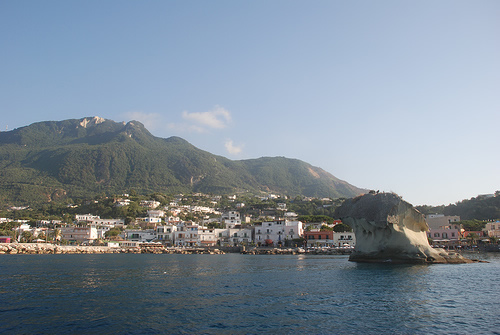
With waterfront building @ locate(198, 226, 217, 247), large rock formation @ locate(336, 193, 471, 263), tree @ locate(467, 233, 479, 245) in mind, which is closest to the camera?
large rock formation @ locate(336, 193, 471, 263)

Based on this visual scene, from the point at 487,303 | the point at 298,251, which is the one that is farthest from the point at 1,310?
the point at 298,251

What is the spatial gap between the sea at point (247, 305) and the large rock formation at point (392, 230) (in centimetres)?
1082

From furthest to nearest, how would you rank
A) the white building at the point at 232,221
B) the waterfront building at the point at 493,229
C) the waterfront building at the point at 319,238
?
the white building at the point at 232,221
the waterfront building at the point at 493,229
the waterfront building at the point at 319,238

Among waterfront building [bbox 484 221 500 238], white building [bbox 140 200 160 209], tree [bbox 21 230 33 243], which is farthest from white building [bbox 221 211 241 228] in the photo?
waterfront building [bbox 484 221 500 238]

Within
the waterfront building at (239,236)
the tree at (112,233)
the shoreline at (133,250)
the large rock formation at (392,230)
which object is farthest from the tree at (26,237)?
the large rock formation at (392,230)

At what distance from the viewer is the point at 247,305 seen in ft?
55.5

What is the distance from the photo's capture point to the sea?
13.1 meters

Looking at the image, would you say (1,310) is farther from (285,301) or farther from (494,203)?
(494,203)

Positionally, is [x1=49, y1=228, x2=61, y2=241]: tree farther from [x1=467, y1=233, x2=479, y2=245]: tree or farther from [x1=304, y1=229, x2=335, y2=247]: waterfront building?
[x1=467, y1=233, x2=479, y2=245]: tree

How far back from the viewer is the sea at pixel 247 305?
13.1 metres

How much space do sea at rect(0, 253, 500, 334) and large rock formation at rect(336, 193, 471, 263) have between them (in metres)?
10.8

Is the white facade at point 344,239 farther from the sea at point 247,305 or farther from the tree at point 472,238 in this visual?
the sea at point 247,305

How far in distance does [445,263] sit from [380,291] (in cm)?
2317

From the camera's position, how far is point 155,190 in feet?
623
